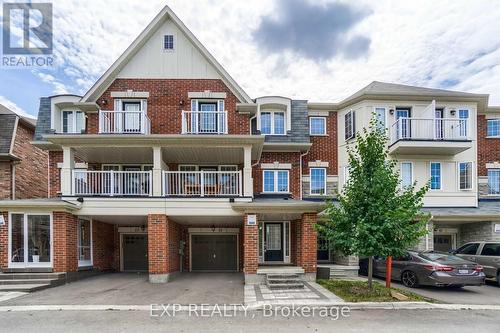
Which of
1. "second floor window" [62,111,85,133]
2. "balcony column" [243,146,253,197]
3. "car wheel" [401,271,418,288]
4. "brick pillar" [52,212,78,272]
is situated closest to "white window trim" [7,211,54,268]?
"brick pillar" [52,212,78,272]

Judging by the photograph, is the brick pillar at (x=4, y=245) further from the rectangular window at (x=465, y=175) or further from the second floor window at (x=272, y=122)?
the rectangular window at (x=465, y=175)

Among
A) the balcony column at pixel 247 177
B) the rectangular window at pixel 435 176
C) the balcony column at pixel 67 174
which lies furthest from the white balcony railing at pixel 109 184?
the rectangular window at pixel 435 176

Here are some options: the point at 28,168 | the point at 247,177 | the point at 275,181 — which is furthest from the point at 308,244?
the point at 28,168

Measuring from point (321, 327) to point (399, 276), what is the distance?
6.80 metres

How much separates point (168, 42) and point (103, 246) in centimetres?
1043

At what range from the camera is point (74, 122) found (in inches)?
629

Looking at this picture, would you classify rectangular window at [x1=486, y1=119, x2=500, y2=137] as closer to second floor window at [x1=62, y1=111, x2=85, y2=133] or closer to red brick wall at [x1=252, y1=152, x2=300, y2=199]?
red brick wall at [x1=252, y1=152, x2=300, y2=199]

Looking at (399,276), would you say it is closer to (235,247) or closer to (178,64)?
(235,247)

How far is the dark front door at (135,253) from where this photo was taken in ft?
53.1

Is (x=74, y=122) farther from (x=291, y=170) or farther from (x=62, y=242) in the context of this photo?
(x=291, y=170)

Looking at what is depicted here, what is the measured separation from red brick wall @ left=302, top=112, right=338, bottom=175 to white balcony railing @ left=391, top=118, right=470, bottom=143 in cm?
299

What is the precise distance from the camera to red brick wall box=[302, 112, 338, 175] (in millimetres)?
17109

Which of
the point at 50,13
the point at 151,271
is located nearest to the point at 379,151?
the point at 151,271

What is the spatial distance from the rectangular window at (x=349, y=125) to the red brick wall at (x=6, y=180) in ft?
59.6
